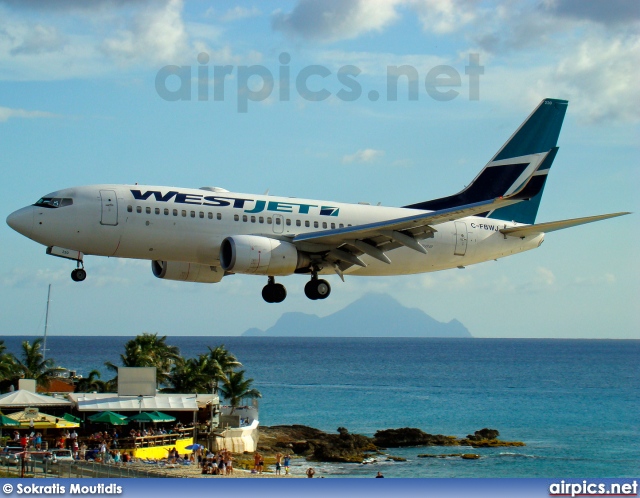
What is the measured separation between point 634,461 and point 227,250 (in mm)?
68902

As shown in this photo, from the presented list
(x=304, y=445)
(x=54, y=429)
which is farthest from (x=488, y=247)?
(x=304, y=445)

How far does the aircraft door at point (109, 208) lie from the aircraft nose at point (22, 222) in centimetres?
295

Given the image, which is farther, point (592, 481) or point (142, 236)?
point (142, 236)

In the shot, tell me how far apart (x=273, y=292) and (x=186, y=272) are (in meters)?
4.30

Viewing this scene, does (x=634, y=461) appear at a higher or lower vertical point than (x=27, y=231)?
lower

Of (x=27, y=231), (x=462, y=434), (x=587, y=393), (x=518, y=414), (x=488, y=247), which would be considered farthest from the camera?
(x=587, y=393)

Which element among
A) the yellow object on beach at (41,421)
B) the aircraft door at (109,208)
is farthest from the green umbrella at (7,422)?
the aircraft door at (109,208)

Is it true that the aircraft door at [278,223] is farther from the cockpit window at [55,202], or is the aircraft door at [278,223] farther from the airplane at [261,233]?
the cockpit window at [55,202]

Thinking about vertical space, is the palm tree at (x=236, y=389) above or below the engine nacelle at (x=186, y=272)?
below

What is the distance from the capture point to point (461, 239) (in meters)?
47.5

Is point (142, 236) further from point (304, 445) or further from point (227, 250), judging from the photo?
point (304, 445)

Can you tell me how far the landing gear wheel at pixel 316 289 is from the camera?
43594mm

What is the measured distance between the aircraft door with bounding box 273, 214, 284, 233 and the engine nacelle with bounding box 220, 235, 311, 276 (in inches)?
38.5

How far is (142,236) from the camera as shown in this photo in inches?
1549
